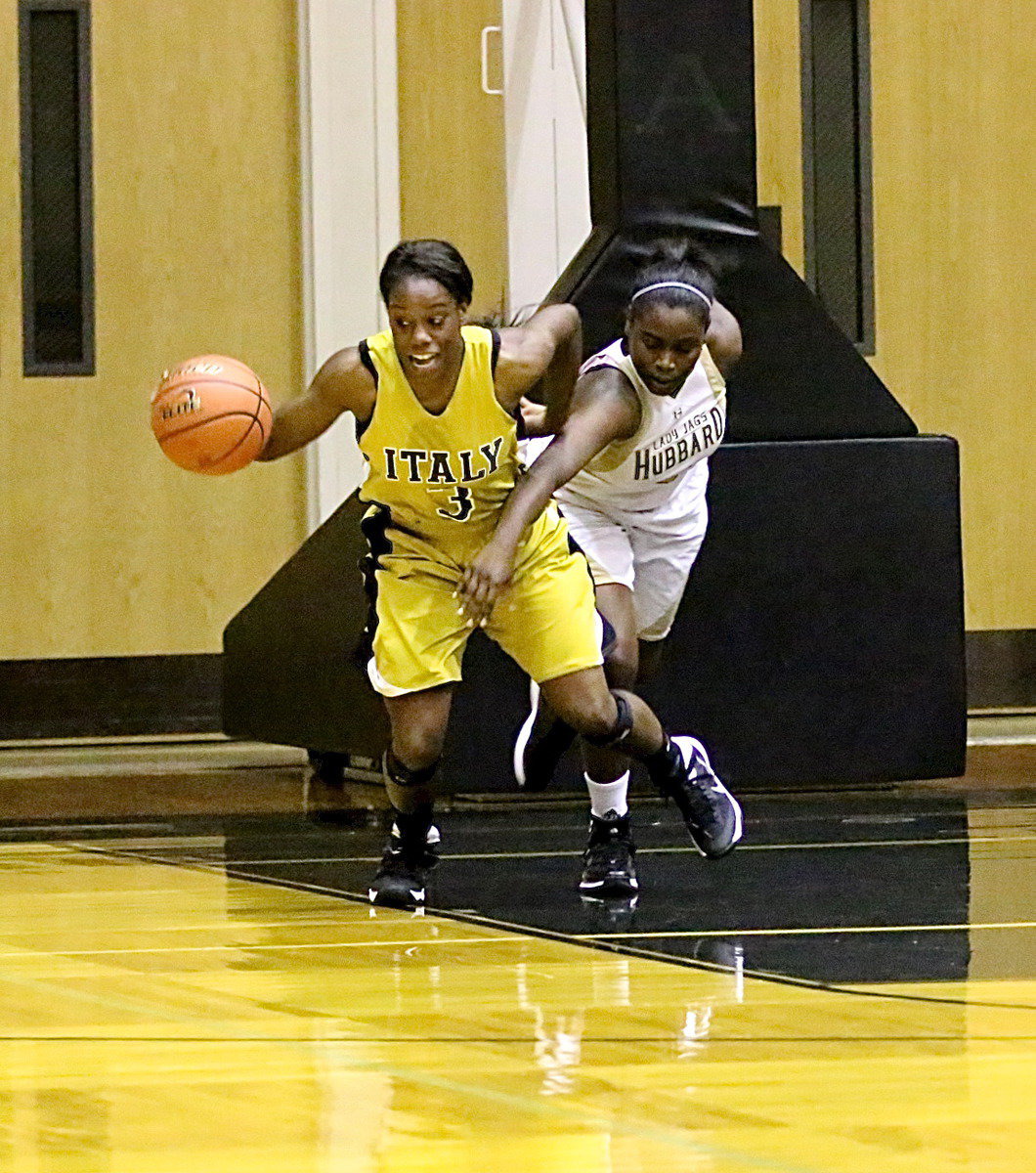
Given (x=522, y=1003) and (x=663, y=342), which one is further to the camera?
(x=663, y=342)

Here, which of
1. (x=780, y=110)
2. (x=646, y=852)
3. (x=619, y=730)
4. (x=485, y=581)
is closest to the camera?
(x=485, y=581)

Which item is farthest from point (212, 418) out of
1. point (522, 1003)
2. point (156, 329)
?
point (156, 329)

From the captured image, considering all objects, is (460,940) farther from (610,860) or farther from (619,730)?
(619,730)

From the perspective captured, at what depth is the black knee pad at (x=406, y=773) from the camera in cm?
422

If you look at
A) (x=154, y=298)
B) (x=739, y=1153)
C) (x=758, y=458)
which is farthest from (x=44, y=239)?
(x=739, y=1153)

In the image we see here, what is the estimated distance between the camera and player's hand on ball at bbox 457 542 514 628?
3.88 m

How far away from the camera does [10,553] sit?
7.93 metres

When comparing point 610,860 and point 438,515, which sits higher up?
point 438,515

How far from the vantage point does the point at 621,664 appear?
449cm

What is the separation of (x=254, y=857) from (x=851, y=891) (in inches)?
53.7

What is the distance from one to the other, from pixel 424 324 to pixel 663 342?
536mm

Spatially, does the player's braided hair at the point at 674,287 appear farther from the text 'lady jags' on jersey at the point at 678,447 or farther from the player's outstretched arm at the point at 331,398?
the player's outstretched arm at the point at 331,398

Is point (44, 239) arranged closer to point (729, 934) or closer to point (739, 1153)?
point (729, 934)

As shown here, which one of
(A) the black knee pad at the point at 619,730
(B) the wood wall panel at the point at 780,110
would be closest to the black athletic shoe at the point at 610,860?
(A) the black knee pad at the point at 619,730
